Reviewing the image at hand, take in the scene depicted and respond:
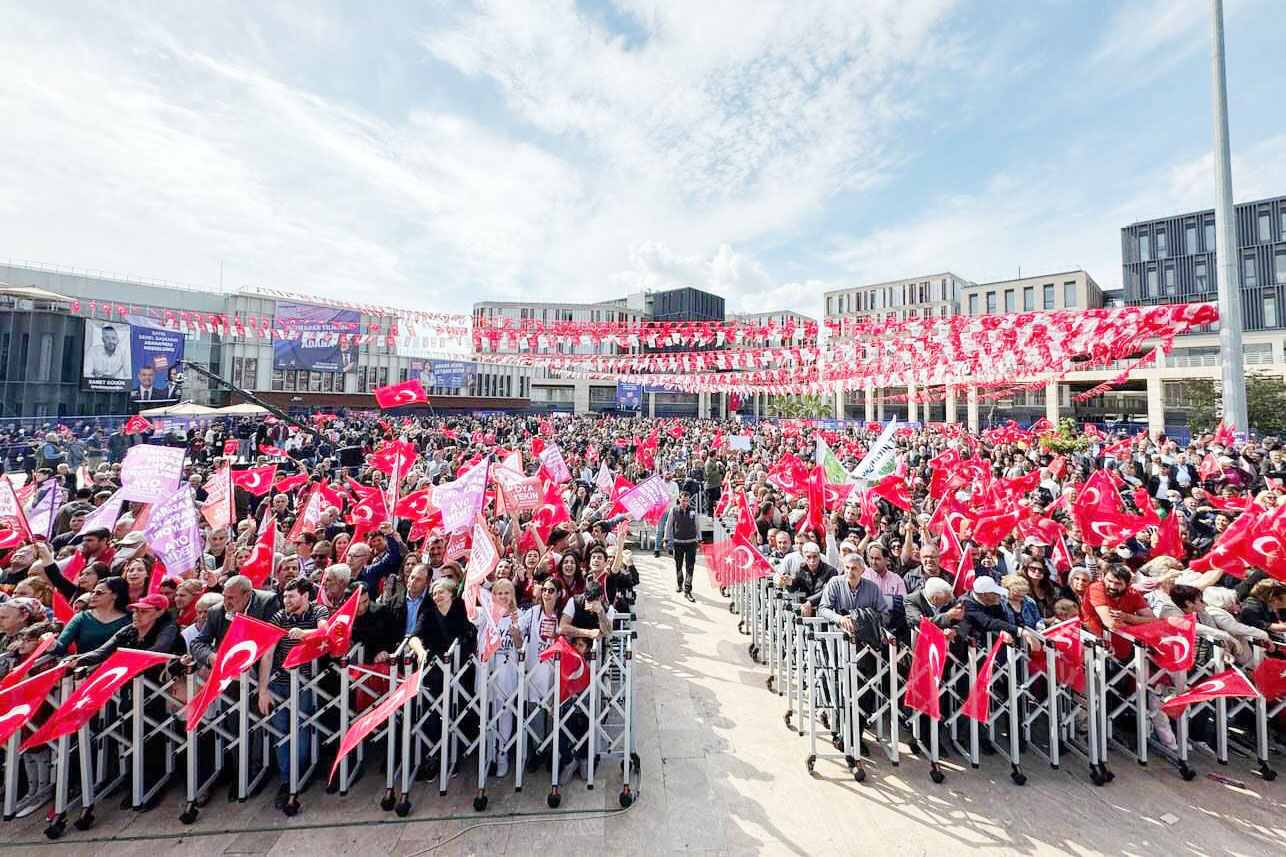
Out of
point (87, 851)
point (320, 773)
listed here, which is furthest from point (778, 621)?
point (87, 851)

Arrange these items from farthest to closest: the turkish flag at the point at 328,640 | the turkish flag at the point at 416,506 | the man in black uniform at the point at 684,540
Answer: the man in black uniform at the point at 684,540 → the turkish flag at the point at 416,506 → the turkish flag at the point at 328,640

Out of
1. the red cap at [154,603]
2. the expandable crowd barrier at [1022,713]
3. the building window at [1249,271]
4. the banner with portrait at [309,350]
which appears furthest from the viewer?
the building window at [1249,271]

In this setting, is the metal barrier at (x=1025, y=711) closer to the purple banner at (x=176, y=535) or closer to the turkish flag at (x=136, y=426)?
the purple banner at (x=176, y=535)

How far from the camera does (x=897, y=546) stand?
295 inches

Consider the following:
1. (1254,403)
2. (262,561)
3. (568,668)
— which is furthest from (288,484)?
(1254,403)

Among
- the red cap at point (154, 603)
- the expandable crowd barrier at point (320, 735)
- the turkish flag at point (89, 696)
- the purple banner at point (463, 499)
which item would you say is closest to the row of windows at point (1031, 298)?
the purple banner at point (463, 499)

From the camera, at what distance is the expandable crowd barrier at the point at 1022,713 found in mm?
4918

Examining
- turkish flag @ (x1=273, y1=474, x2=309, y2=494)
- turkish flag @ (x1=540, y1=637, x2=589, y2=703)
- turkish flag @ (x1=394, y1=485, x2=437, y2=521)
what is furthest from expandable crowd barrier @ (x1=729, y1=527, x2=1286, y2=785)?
turkish flag @ (x1=273, y1=474, x2=309, y2=494)

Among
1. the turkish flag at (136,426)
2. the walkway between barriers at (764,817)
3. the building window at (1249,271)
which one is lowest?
the walkway between barriers at (764,817)

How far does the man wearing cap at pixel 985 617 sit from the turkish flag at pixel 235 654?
18.9 ft

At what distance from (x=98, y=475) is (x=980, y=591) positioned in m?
16.0

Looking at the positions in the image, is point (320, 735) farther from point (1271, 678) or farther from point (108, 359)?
point (108, 359)

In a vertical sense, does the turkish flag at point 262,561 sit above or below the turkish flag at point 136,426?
below

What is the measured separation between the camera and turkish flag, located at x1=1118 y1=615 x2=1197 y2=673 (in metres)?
4.75
